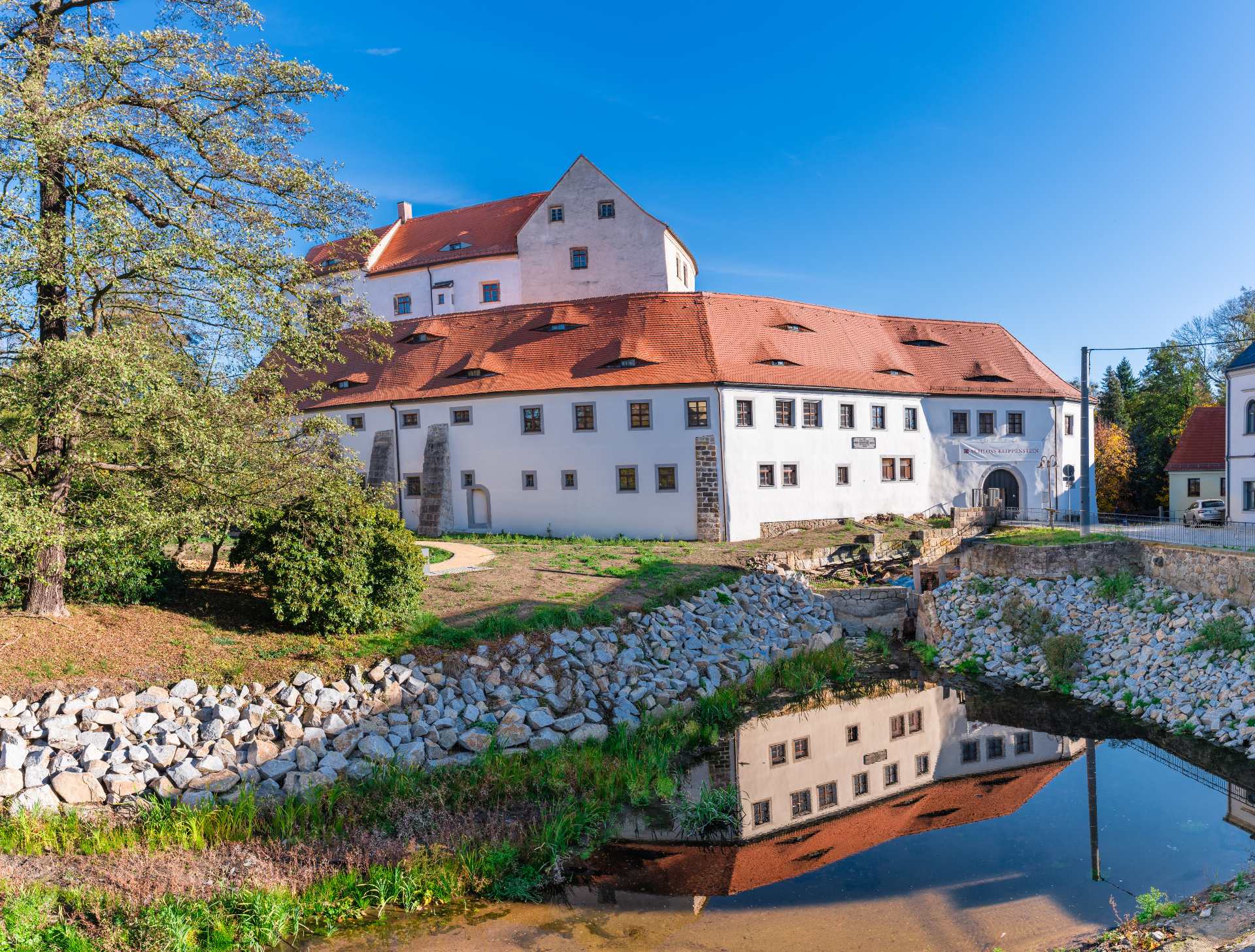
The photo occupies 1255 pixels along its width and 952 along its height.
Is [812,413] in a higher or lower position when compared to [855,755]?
higher

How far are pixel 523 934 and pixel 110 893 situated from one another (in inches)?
170

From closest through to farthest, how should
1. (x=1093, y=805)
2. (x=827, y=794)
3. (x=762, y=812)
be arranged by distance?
1. (x=762, y=812)
2. (x=1093, y=805)
3. (x=827, y=794)

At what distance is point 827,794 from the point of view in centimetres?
1223

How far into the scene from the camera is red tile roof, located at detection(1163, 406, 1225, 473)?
35375 millimetres

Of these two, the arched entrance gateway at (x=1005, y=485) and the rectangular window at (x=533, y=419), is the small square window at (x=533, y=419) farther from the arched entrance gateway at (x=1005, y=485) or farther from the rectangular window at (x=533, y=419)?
the arched entrance gateway at (x=1005, y=485)

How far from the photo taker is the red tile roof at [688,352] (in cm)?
2931

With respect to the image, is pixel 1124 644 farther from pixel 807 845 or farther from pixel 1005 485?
pixel 1005 485

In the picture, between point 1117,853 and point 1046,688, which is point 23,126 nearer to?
point 1117,853

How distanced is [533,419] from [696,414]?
6.56 metres

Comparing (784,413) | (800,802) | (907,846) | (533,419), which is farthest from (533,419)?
(907,846)

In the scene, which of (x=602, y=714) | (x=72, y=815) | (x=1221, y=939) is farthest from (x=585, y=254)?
(x=1221, y=939)

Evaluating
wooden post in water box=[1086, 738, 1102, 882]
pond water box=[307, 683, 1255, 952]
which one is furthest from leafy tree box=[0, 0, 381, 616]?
wooden post in water box=[1086, 738, 1102, 882]

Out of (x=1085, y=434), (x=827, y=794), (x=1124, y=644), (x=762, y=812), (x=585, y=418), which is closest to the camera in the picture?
(x=762, y=812)

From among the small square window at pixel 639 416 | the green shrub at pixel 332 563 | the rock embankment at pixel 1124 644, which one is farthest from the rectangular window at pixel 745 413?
the green shrub at pixel 332 563
